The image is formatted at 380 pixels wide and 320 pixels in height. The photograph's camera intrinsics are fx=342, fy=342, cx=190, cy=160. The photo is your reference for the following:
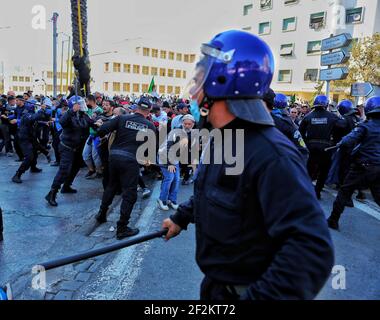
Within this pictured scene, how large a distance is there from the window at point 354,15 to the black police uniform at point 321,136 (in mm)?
30754

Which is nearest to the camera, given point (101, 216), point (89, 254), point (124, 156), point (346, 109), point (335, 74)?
point (89, 254)

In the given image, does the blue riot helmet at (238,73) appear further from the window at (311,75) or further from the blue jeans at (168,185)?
the window at (311,75)

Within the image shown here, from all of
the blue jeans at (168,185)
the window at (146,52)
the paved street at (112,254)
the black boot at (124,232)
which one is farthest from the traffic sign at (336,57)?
the window at (146,52)

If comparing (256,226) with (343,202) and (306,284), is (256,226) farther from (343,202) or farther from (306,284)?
(343,202)

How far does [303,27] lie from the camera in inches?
1489

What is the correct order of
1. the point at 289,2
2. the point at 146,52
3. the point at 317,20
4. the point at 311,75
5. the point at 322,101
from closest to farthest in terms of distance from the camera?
the point at 322,101 → the point at 317,20 → the point at 311,75 → the point at 289,2 → the point at 146,52

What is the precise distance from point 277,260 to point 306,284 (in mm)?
125

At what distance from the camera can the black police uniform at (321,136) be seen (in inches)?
281

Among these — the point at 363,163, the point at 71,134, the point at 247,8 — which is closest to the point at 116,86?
the point at 247,8

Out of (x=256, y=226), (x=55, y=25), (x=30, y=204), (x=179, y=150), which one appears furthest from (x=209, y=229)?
(x=55, y=25)

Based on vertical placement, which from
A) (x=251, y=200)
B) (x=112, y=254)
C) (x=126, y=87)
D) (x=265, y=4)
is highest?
(x=265, y=4)

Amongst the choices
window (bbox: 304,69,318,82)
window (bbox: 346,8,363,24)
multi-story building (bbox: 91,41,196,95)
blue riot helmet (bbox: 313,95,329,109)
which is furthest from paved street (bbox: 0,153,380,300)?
multi-story building (bbox: 91,41,196,95)

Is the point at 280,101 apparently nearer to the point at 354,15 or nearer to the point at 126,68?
the point at 354,15

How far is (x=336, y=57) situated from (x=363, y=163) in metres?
5.15
